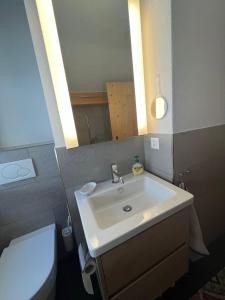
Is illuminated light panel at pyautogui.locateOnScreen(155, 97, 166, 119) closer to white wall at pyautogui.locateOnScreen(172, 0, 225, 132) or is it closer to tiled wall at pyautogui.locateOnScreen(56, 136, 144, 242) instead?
white wall at pyautogui.locateOnScreen(172, 0, 225, 132)

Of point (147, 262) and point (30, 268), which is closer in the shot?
point (147, 262)

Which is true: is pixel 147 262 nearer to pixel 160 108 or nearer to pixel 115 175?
pixel 115 175

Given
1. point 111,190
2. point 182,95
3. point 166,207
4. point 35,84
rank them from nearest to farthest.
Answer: point 166,207 < point 182,95 < point 111,190 < point 35,84

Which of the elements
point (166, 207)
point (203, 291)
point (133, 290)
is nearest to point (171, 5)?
point (166, 207)

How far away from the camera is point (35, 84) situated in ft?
3.84

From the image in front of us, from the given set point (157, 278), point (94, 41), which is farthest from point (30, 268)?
point (94, 41)

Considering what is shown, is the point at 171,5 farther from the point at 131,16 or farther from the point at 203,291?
the point at 203,291

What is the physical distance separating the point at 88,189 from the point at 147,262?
0.53 metres

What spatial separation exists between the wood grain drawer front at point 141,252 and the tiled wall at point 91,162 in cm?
48

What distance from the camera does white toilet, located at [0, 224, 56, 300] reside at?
2.56ft

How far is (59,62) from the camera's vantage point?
0.88 metres

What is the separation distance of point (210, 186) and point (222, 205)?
1.06 feet

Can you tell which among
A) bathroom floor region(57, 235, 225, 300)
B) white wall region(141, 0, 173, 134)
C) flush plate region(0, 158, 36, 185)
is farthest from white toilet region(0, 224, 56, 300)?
white wall region(141, 0, 173, 134)

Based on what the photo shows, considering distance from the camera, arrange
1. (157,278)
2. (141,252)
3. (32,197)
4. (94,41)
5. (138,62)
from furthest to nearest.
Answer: (32,197) → (138,62) → (94,41) → (157,278) → (141,252)
